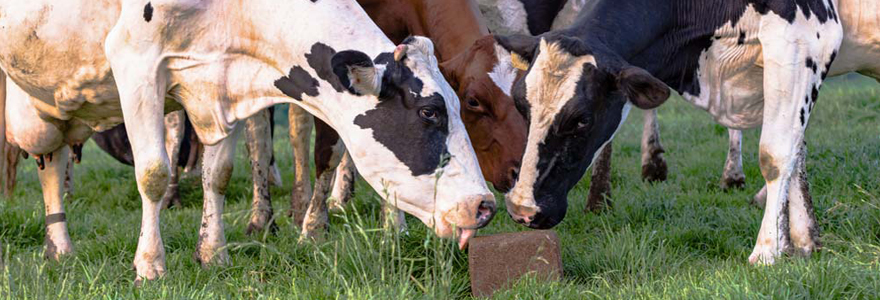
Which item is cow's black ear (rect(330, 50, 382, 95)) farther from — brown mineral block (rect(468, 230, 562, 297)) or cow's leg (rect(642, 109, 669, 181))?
cow's leg (rect(642, 109, 669, 181))

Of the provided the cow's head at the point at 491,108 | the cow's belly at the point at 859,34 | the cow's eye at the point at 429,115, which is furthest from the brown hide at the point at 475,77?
the cow's belly at the point at 859,34

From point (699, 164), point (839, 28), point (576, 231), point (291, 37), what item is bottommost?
point (699, 164)

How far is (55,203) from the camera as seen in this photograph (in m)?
6.46

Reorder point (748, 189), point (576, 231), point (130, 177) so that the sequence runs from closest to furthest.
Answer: point (576, 231)
point (748, 189)
point (130, 177)

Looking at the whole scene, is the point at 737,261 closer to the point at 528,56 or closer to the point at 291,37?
the point at 528,56

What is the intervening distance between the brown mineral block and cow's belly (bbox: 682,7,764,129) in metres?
1.87

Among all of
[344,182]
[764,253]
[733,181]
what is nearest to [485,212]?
[764,253]

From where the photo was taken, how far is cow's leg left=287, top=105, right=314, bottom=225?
24.2ft

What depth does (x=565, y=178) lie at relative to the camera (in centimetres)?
557

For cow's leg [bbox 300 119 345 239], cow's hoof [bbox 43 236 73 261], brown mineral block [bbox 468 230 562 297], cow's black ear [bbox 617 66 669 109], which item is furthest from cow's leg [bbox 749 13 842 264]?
cow's hoof [bbox 43 236 73 261]

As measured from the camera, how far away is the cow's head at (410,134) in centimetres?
491

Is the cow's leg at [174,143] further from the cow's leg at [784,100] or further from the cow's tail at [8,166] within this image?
the cow's leg at [784,100]

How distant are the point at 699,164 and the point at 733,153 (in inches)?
30.3

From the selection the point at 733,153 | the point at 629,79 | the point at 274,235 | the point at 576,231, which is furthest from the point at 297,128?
the point at 733,153
